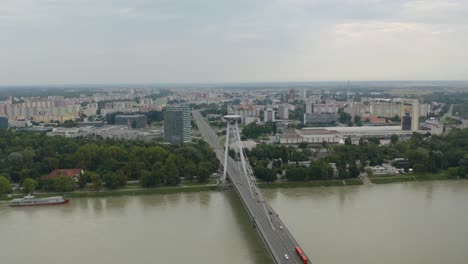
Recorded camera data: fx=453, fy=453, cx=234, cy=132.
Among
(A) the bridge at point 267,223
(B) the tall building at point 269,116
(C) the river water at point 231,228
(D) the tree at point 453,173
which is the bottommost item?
(C) the river water at point 231,228

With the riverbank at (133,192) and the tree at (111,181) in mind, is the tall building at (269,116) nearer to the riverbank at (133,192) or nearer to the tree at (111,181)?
the riverbank at (133,192)

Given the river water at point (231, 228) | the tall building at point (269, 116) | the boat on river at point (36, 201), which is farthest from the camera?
the tall building at point (269, 116)

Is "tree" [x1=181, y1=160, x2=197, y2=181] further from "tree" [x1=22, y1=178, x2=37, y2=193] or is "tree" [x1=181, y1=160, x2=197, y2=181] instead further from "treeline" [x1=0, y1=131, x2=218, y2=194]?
"tree" [x1=22, y1=178, x2=37, y2=193]

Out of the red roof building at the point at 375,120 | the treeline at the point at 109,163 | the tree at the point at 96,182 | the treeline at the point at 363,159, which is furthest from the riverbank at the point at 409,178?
the red roof building at the point at 375,120

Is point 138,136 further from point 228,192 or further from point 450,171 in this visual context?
point 450,171

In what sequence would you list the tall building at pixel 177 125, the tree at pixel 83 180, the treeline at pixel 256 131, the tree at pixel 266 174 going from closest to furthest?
the tree at pixel 83 180, the tree at pixel 266 174, the tall building at pixel 177 125, the treeline at pixel 256 131

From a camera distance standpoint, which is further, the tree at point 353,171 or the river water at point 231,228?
the tree at point 353,171

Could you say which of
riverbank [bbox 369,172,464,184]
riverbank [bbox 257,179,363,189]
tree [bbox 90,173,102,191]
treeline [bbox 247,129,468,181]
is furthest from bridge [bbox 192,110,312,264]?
riverbank [bbox 369,172,464,184]

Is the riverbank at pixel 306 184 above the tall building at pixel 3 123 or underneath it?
underneath

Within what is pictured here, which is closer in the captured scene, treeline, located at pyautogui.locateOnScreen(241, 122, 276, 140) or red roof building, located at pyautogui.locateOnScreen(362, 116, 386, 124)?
treeline, located at pyautogui.locateOnScreen(241, 122, 276, 140)
